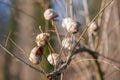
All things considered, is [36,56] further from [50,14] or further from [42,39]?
[50,14]

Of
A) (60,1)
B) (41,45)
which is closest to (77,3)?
(60,1)

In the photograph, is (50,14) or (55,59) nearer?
(55,59)

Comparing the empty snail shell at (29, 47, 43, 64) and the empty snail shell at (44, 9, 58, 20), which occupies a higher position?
the empty snail shell at (44, 9, 58, 20)

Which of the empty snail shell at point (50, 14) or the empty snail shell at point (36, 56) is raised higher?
the empty snail shell at point (50, 14)

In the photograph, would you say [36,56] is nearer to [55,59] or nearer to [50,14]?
[55,59]

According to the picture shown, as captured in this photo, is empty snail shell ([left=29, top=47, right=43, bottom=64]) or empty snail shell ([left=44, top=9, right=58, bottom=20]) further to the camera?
empty snail shell ([left=44, top=9, right=58, bottom=20])

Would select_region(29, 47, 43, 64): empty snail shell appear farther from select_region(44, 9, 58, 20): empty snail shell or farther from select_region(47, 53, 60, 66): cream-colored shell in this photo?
select_region(44, 9, 58, 20): empty snail shell

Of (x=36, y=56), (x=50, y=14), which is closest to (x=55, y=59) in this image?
(x=36, y=56)

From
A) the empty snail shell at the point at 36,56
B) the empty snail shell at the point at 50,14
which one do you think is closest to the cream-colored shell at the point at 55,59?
the empty snail shell at the point at 36,56

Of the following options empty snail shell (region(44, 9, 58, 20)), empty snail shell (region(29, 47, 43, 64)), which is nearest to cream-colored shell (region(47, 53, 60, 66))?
Result: empty snail shell (region(29, 47, 43, 64))

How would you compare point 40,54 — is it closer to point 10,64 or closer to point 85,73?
point 85,73

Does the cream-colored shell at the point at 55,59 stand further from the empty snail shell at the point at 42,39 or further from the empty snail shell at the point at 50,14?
the empty snail shell at the point at 50,14
